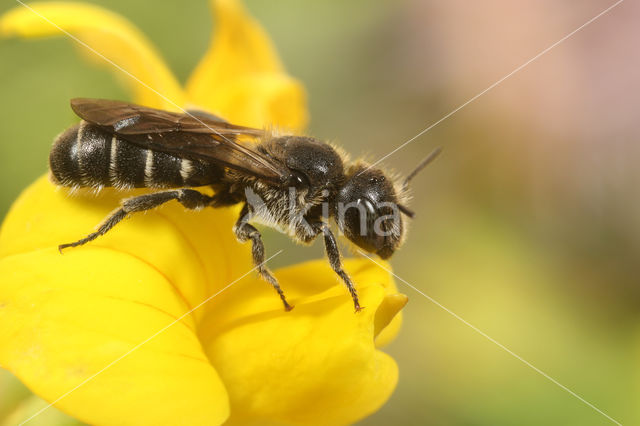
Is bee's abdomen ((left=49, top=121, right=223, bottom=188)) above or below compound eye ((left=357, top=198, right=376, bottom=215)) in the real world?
above

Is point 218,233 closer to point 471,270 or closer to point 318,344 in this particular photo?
point 318,344

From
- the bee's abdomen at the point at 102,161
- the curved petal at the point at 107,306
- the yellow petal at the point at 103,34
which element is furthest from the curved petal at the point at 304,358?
the yellow petal at the point at 103,34

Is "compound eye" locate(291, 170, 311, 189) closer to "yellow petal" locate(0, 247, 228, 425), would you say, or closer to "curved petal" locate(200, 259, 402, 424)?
"curved petal" locate(200, 259, 402, 424)

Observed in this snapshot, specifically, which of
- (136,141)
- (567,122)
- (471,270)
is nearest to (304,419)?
(136,141)

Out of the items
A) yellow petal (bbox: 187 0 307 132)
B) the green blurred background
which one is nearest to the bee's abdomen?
yellow petal (bbox: 187 0 307 132)

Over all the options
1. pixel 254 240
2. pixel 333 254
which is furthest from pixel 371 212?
pixel 254 240

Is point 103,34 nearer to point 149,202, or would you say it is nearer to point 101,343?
point 149,202

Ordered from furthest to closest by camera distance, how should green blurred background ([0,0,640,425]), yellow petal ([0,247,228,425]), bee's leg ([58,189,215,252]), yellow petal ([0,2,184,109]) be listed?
1. green blurred background ([0,0,640,425])
2. yellow petal ([0,2,184,109])
3. bee's leg ([58,189,215,252])
4. yellow petal ([0,247,228,425])
